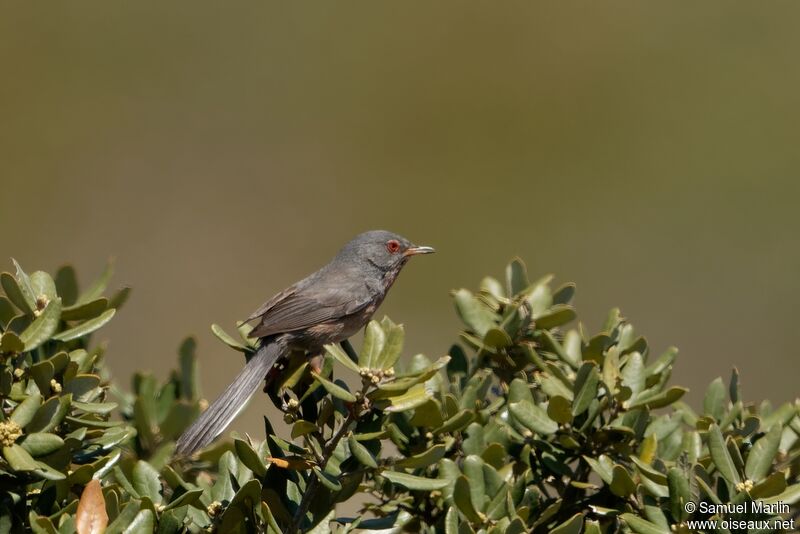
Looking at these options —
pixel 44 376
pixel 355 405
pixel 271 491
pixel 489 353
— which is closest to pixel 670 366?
pixel 489 353

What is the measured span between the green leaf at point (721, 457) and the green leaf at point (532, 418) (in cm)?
50

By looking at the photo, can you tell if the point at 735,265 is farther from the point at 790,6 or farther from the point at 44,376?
the point at 44,376

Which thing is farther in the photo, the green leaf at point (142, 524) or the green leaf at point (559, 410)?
the green leaf at point (559, 410)

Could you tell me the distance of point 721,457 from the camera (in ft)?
9.07

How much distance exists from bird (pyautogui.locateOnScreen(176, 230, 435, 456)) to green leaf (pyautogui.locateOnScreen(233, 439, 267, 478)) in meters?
0.89

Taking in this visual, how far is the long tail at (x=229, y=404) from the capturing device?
141 inches

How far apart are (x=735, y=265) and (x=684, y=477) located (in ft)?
32.5

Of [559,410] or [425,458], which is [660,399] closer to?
[559,410]

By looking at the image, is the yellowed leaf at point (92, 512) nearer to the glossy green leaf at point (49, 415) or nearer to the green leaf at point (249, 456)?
the glossy green leaf at point (49, 415)

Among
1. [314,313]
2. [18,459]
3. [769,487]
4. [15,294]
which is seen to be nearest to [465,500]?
[769,487]

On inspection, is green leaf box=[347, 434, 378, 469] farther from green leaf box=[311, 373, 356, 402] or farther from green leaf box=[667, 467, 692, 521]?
green leaf box=[667, 467, 692, 521]

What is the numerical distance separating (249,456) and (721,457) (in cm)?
139

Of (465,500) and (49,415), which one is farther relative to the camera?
(465,500)

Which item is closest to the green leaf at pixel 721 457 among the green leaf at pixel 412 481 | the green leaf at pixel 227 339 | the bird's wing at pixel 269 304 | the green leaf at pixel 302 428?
the green leaf at pixel 412 481
